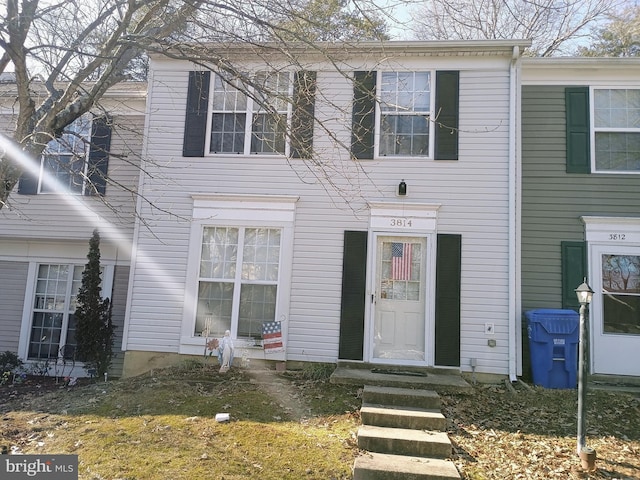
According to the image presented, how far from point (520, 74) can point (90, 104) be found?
21.4 ft

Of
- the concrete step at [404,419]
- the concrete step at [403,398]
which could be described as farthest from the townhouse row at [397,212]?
the concrete step at [404,419]

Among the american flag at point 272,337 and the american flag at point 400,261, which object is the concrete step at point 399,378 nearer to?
the american flag at point 272,337

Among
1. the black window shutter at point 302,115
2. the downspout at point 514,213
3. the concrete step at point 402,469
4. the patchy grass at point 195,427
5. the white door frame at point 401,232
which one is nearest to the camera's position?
Answer: the concrete step at point 402,469

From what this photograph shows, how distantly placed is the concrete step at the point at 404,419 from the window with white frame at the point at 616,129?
18.1 feet

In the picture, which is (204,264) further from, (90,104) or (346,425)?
(346,425)

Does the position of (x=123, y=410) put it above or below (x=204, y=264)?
below

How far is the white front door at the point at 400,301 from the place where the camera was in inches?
291

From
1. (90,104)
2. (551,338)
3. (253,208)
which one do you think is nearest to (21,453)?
(90,104)

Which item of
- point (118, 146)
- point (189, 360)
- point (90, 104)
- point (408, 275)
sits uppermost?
point (118, 146)

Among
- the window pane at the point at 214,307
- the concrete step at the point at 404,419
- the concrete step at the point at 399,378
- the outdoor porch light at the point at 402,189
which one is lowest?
the concrete step at the point at 404,419

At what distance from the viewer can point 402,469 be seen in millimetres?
4281

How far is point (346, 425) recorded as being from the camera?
531cm

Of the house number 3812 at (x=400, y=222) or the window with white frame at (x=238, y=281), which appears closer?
the house number 3812 at (x=400, y=222)

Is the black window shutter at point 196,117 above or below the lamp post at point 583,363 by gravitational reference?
A: above
